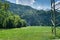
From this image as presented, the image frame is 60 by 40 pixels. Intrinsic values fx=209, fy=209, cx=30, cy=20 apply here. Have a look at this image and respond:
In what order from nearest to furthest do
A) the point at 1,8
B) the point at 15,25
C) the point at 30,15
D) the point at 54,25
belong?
the point at 54,25 < the point at 15,25 < the point at 1,8 < the point at 30,15

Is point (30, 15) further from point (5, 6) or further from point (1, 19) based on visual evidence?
point (1, 19)

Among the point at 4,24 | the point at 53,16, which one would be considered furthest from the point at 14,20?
the point at 53,16

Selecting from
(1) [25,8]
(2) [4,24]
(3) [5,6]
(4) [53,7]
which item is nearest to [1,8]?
(3) [5,6]

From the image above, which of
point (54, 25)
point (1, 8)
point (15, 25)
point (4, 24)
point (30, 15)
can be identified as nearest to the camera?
point (54, 25)

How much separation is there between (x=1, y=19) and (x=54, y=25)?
130 feet

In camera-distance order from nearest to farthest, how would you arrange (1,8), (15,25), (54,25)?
(54,25)
(15,25)
(1,8)

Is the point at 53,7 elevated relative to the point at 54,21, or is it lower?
elevated

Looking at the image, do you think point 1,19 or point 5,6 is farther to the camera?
point 5,6

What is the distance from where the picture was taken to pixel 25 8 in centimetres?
15588

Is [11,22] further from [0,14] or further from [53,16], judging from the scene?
[53,16]

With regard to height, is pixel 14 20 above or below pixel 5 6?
below

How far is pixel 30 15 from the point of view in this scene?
12469 cm

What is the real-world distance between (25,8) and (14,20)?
347 ft

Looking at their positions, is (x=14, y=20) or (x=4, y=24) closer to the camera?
(x=4, y=24)
